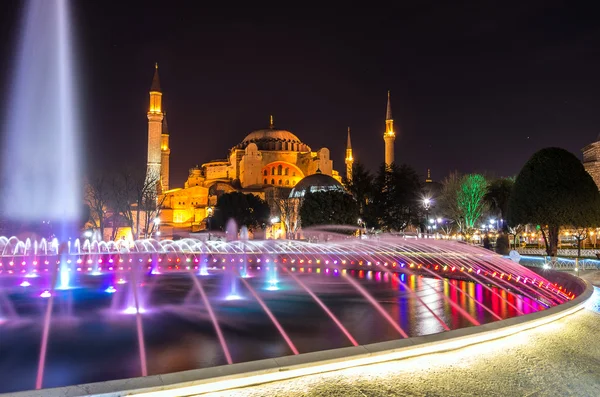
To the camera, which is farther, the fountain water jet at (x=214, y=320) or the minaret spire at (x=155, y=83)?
the minaret spire at (x=155, y=83)

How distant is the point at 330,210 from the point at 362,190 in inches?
142

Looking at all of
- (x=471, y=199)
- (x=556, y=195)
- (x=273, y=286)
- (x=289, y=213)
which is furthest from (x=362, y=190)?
(x=273, y=286)

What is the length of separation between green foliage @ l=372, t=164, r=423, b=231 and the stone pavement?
3255cm

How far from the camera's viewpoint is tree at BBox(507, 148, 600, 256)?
21188mm

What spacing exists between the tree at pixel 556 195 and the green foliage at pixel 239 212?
101ft

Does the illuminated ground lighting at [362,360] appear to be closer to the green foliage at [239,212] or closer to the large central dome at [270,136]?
the green foliage at [239,212]

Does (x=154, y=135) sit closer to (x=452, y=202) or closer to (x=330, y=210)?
(x=330, y=210)

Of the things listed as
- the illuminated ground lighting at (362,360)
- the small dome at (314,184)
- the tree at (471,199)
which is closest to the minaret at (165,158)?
the small dome at (314,184)

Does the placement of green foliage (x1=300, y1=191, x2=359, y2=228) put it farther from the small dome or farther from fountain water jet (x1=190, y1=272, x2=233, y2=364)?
fountain water jet (x1=190, y1=272, x2=233, y2=364)

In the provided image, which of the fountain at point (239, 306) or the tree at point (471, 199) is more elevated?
the tree at point (471, 199)

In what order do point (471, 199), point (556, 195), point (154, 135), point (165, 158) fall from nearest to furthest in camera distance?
1. point (556, 195)
2. point (471, 199)
3. point (154, 135)
4. point (165, 158)

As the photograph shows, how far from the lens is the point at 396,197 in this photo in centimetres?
3872

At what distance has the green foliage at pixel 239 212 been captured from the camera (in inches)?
1922

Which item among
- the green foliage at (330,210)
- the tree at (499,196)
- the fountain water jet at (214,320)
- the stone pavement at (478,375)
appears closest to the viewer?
the stone pavement at (478,375)
